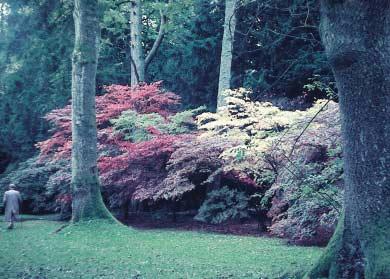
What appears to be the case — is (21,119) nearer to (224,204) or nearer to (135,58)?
(135,58)

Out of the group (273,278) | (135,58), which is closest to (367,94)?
(273,278)

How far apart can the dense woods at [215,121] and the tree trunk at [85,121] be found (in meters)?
0.04

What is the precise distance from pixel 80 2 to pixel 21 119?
506 inches

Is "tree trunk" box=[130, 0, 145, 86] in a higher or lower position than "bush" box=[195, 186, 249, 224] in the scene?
higher

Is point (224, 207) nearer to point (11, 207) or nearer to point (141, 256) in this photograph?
point (141, 256)

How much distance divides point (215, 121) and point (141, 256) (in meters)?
5.60

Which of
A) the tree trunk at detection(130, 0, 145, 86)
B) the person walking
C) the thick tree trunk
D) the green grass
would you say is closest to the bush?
the green grass

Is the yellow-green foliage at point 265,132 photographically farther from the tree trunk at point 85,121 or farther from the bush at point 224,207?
the tree trunk at point 85,121

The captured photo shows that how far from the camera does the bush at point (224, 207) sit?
1339cm

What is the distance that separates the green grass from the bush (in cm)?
220

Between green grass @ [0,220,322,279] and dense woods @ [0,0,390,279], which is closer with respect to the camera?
dense woods @ [0,0,390,279]

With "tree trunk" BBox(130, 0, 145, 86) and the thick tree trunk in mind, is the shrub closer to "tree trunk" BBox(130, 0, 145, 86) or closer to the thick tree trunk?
the thick tree trunk

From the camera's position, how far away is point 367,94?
4.25 metres

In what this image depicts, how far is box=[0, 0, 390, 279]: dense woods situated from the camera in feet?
14.0
